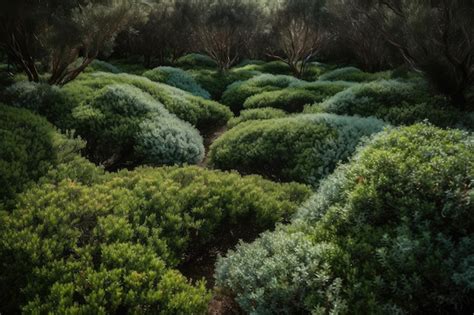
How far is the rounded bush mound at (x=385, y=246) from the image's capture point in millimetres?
3625

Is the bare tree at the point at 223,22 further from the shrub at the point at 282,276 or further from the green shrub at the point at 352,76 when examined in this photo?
the shrub at the point at 282,276

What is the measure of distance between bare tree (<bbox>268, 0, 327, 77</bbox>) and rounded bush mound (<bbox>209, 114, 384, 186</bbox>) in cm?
2112

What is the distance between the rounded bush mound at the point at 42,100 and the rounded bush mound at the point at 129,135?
0.53 meters

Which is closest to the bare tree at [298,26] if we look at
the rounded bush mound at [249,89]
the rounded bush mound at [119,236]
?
the rounded bush mound at [249,89]

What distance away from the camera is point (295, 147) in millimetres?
9969

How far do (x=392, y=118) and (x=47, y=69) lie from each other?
15.8m

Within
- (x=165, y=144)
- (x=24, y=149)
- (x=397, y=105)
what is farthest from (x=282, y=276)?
(x=397, y=105)

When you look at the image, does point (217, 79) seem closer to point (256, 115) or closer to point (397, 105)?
point (256, 115)

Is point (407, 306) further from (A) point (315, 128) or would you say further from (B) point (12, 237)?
(A) point (315, 128)

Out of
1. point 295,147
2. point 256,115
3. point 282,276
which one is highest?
point 282,276

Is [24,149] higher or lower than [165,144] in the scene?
higher

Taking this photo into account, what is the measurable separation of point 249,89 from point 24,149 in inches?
651

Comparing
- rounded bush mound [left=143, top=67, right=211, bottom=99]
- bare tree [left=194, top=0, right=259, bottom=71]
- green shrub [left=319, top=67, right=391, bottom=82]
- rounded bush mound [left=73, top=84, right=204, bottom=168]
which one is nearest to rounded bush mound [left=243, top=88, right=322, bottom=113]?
rounded bush mound [left=143, top=67, right=211, bottom=99]

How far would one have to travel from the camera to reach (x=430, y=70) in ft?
42.0
